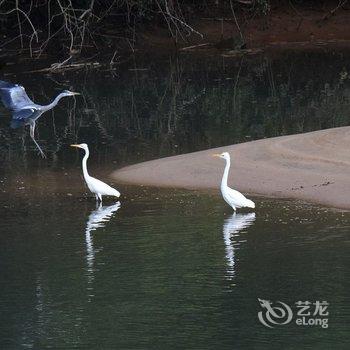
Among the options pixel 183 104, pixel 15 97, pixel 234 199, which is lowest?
→ pixel 183 104

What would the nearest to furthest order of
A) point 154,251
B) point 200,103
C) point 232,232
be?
point 154,251 < point 232,232 < point 200,103

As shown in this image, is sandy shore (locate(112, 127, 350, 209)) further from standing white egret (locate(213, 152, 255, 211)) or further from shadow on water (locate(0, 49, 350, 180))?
shadow on water (locate(0, 49, 350, 180))

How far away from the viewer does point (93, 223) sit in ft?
39.0

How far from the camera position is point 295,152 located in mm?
14203

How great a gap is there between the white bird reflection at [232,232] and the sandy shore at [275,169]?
920mm

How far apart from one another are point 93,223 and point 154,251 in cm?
139

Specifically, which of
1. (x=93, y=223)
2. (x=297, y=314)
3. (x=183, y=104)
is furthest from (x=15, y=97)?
(x=297, y=314)

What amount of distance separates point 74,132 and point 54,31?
9808 mm

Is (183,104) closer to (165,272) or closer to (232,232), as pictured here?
(232,232)

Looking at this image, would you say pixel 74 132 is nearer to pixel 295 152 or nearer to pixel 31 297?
pixel 295 152

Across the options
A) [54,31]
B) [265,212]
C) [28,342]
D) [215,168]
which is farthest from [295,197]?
[54,31]

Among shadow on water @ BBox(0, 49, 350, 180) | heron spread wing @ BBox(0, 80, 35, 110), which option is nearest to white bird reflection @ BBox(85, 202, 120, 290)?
shadow on water @ BBox(0, 49, 350, 180)

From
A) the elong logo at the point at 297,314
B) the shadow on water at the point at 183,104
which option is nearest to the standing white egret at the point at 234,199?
the elong logo at the point at 297,314

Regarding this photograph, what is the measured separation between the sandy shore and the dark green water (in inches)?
16.0
